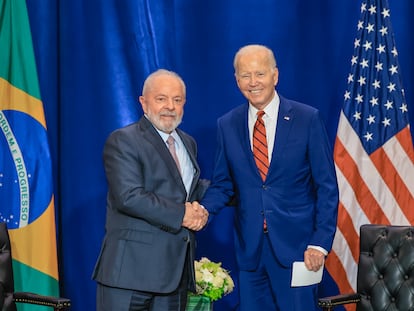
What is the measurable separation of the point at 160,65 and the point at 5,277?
2.21m

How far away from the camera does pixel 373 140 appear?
17.4 ft

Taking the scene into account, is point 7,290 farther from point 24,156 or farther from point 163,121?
point 24,156

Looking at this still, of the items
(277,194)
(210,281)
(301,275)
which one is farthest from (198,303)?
(277,194)

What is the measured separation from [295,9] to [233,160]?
6.32 feet

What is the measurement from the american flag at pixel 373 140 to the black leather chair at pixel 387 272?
116cm

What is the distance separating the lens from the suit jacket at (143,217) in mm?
3836

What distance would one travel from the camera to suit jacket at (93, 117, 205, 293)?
3836mm

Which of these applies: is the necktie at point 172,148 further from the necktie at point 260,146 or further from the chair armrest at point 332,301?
the chair armrest at point 332,301

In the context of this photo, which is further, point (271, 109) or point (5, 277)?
point (271, 109)

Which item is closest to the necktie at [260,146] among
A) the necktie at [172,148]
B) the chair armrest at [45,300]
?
the necktie at [172,148]

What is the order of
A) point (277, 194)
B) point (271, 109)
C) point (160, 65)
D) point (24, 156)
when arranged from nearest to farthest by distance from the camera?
point (277, 194)
point (271, 109)
point (24, 156)
point (160, 65)

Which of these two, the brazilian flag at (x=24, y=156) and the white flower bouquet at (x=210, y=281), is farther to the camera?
the brazilian flag at (x=24, y=156)

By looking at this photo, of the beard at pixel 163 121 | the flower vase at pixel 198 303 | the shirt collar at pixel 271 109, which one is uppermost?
the shirt collar at pixel 271 109

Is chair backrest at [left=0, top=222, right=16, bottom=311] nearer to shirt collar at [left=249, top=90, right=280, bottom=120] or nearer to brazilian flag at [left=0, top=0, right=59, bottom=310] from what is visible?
brazilian flag at [left=0, top=0, right=59, bottom=310]
